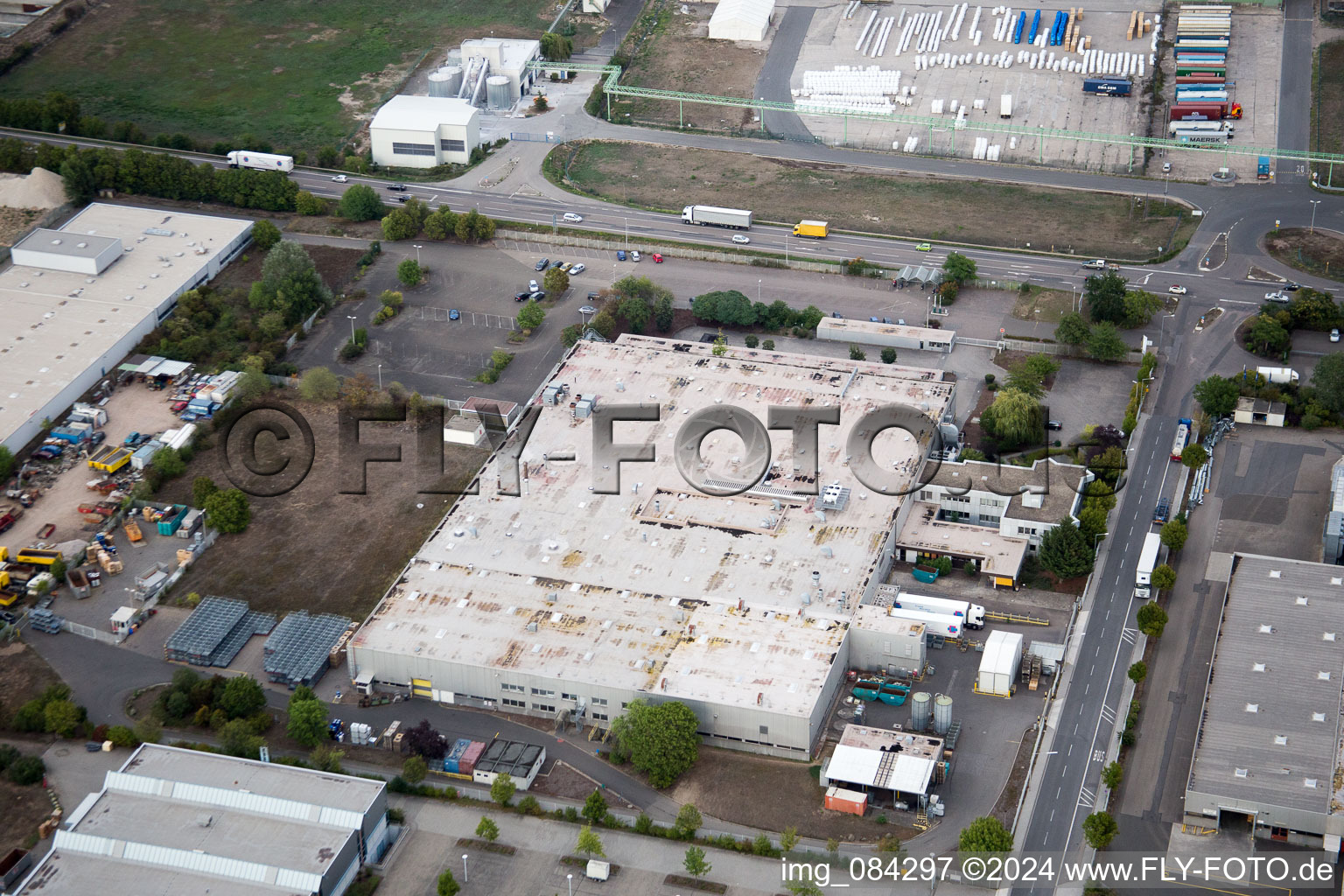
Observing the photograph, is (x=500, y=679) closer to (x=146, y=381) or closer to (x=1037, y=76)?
(x=146, y=381)

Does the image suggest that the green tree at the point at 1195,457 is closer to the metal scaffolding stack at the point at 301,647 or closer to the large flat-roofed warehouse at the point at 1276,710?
the large flat-roofed warehouse at the point at 1276,710

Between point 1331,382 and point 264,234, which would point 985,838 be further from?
point 264,234

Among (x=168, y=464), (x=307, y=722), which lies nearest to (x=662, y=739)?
(x=307, y=722)

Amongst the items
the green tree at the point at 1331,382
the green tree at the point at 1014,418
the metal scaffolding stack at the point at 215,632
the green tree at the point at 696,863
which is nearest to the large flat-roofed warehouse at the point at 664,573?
the green tree at the point at 1014,418

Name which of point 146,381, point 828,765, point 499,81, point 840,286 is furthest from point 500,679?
point 499,81

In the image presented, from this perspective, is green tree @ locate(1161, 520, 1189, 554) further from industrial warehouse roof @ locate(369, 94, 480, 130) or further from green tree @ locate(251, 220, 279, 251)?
industrial warehouse roof @ locate(369, 94, 480, 130)
